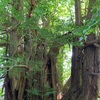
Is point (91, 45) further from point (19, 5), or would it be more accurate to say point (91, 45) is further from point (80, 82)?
point (19, 5)

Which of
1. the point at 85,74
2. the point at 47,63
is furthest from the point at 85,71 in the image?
the point at 47,63

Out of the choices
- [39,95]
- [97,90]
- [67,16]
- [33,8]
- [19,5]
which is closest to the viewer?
[33,8]

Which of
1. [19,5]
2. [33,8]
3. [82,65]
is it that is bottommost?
[82,65]

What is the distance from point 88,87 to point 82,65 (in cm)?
42

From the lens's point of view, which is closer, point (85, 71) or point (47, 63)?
point (85, 71)

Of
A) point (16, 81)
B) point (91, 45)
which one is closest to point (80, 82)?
point (91, 45)

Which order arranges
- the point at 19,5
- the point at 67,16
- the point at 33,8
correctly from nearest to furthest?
the point at 33,8, the point at 19,5, the point at 67,16

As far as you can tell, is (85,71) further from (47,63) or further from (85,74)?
(47,63)

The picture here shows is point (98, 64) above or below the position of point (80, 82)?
above

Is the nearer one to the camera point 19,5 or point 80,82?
point 19,5

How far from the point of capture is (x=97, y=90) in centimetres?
370

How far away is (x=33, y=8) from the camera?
9.00 feet

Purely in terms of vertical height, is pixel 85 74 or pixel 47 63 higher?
pixel 47 63

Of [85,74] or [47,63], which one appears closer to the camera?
[85,74]
